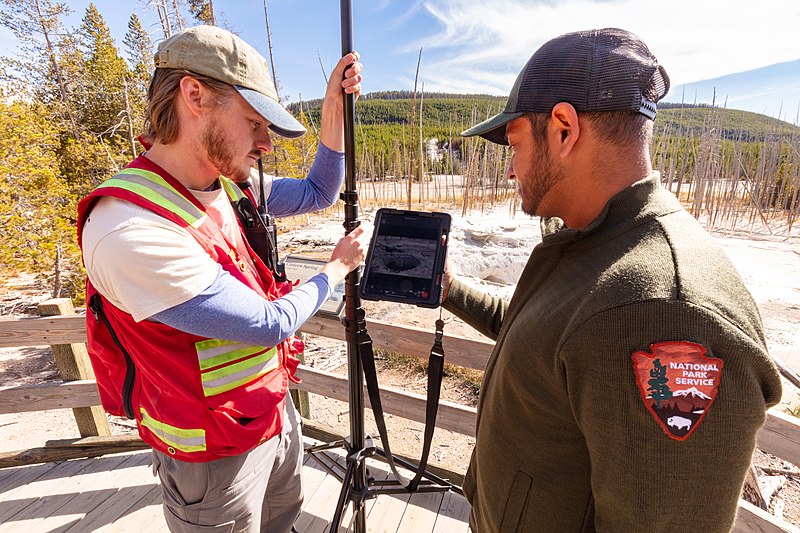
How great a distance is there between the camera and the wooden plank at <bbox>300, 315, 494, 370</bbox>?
2.14 meters

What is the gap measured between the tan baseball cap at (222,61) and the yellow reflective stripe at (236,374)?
72 cm

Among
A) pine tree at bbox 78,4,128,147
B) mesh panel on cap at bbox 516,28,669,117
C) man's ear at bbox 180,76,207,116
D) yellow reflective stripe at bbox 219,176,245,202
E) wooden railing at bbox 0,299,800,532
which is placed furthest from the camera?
pine tree at bbox 78,4,128,147

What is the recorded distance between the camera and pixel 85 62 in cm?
1675

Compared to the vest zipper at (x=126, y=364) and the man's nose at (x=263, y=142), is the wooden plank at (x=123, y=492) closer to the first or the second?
the vest zipper at (x=126, y=364)

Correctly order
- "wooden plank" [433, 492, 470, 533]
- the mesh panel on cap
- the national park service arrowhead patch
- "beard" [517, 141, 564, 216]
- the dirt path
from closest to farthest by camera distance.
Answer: the national park service arrowhead patch
the mesh panel on cap
"beard" [517, 141, 564, 216]
"wooden plank" [433, 492, 470, 533]
the dirt path

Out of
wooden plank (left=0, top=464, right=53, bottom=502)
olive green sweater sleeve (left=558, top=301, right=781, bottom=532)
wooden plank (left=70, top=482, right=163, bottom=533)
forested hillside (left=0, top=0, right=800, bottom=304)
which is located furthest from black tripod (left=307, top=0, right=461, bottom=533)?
forested hillside (left=0, top=0, right=800, bottom=304)

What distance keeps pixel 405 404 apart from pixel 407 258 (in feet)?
4.50

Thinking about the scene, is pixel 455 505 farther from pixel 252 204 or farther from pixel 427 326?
pixel 427 326

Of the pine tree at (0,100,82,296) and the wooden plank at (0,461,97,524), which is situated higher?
the pine tree at (0,100,82,296)

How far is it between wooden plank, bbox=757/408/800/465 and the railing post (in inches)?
140

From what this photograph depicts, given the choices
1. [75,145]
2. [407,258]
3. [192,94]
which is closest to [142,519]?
[407,258]

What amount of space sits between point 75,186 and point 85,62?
8.53m

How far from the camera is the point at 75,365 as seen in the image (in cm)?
260

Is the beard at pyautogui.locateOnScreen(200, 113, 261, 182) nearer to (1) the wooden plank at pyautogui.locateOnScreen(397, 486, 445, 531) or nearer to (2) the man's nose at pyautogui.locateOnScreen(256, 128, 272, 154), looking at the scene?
(2) the man's nose at pyautogui.locateOnScreen(256, 128, 272, 154)
